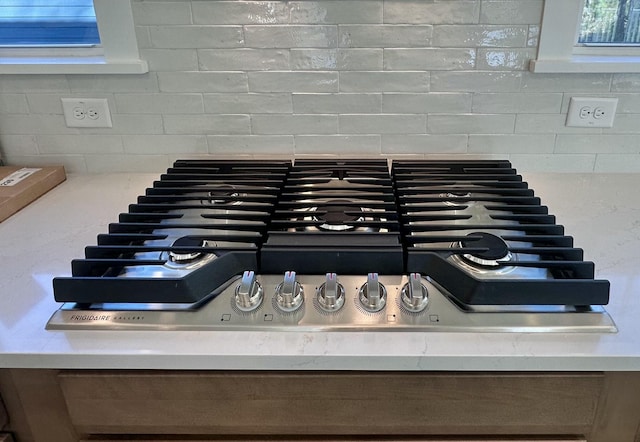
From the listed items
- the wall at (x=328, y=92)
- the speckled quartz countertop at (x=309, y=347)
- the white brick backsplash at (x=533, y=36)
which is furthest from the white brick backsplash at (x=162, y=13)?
the white brick backsplash at (x=533, y=36)

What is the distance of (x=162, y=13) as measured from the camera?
1.15m

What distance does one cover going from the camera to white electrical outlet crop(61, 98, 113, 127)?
4.08 feet

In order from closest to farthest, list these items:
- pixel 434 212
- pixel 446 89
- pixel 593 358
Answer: pixel 593 358
pixel 434 212
pixel 446 89

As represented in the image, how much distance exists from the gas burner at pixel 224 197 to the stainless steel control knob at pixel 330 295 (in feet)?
1.07

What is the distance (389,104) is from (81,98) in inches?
31.0

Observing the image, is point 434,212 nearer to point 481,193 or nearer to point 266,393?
point 481,193

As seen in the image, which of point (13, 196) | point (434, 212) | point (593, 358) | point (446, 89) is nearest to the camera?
point (593, 358)

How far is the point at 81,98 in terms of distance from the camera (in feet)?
4.08

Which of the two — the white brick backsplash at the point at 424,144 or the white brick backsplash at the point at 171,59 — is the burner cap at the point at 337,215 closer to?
the white brick backsplash at the point at 424,144

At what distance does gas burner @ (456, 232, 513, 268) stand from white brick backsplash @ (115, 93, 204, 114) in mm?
774

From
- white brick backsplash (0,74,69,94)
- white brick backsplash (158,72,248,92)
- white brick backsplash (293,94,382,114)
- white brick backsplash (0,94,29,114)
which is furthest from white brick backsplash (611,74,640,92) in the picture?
white brick backsplash (0,94,29,114)

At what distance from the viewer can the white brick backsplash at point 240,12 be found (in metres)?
1.14

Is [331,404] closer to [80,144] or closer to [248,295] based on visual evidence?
[248,295]

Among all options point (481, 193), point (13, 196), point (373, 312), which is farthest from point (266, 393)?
point (13, 196)
